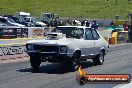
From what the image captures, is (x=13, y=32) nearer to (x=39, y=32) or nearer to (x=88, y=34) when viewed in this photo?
(x=39, y=32)

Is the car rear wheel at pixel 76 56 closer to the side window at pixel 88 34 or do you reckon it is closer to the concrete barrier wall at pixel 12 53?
the side window at pixel 88 34

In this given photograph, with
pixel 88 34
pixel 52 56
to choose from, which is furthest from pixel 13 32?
pixel 52 56

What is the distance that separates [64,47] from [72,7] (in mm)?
75292

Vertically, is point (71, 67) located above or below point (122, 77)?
below

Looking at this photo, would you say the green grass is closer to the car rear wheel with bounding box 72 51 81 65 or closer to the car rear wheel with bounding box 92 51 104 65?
the car rear wheel with bounding box 92 51 104 65

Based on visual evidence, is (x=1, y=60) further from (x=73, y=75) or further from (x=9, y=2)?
(x=9, y=2)

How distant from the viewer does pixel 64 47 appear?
15094 millimetres

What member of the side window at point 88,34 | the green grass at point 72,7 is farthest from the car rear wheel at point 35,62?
the green grass at point 72,7

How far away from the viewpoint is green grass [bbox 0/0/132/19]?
8181cm

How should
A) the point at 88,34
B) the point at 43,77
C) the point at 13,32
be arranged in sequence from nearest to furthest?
1. the point at 43,77
2. the point at 88,34
3. the point at 13,32

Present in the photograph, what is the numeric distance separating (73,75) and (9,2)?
265 feet

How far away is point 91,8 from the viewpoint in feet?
290

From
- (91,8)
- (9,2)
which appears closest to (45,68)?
(91,8)

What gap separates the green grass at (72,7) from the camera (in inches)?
3221
